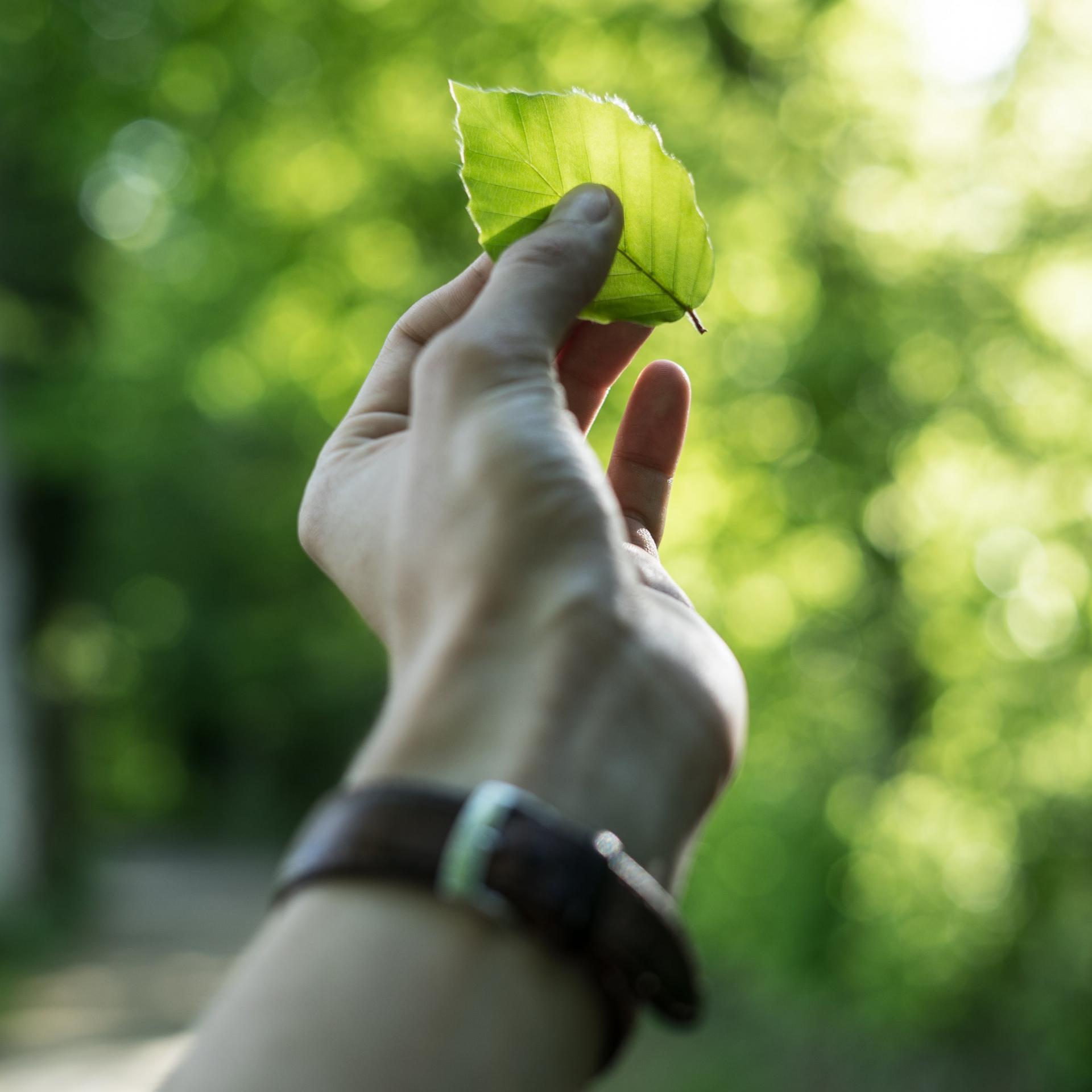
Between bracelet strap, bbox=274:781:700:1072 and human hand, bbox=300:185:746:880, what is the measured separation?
62 millimetres

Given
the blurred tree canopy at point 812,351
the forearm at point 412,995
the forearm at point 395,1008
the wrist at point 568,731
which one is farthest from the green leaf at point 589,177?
the blurred tree canopy at point 812,351

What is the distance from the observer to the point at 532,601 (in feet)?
3.90

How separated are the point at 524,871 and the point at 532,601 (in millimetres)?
303

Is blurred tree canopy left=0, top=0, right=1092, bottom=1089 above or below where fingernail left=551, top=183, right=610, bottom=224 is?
below

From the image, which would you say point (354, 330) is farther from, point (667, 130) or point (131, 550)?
point (131, 550)

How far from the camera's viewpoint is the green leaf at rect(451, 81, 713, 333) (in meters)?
1.50

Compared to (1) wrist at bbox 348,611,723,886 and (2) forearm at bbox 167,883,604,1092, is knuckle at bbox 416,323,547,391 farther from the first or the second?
(2) forearm at bbox 167,883,604,1092

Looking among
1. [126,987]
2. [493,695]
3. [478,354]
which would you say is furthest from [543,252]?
[126,987]

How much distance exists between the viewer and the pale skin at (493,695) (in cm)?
95

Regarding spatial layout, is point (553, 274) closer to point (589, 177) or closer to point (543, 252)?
point (543, 252)

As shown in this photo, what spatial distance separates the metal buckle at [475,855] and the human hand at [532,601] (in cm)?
6

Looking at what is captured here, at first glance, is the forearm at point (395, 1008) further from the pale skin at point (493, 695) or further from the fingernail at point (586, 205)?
the fingernail at point (586, 205)

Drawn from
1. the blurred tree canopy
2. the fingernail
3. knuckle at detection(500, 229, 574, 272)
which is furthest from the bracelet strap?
the blurred tree canopy

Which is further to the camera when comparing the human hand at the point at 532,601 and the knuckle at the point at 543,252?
the knuckle at the point at 543,252
